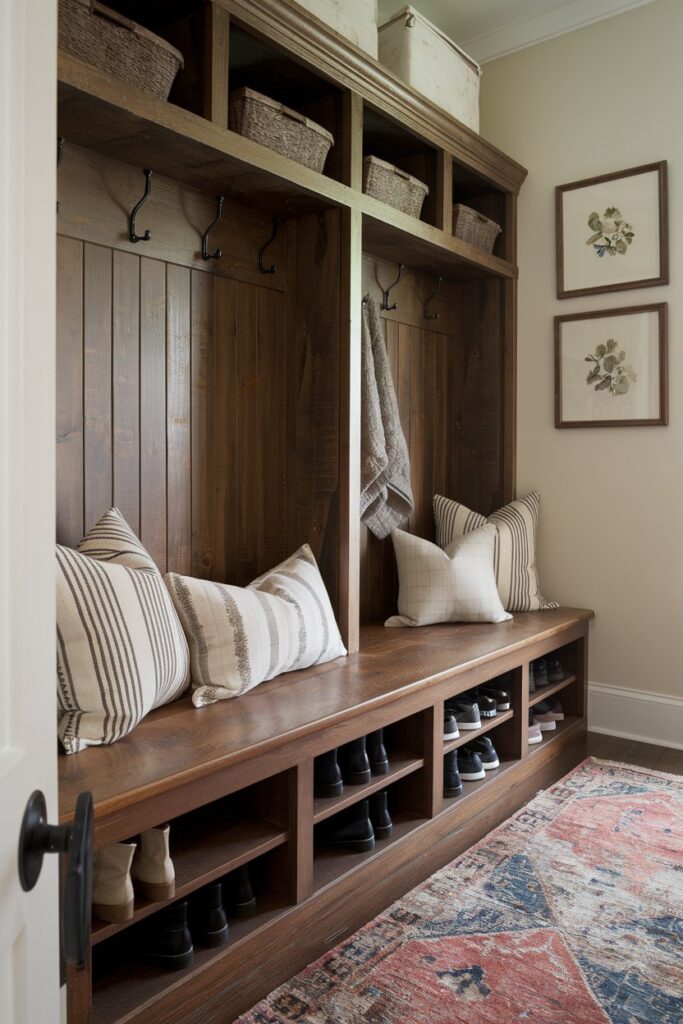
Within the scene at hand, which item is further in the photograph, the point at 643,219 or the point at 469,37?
the point at 469,37

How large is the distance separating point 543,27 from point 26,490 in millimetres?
3406

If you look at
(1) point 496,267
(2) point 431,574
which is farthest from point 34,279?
(1) point 496,267

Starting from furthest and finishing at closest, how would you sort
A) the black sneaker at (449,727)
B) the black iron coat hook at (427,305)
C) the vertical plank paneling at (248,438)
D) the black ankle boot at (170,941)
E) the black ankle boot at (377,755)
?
the black iron coat hook at (427,305)
the vertical plank paneling at (248,438)
the black sneaker at (449,727)
the black ankle boot at (377,755)
the black ankle boot at (170,941)

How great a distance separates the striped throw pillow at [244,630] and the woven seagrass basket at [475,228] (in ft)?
5.36

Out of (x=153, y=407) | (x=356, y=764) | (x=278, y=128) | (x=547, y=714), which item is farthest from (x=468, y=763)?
(x=278, y=128)

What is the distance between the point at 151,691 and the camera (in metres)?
1.70

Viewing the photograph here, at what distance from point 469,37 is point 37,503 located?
3.47m

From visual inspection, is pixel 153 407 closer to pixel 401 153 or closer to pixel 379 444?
pixel 379 444

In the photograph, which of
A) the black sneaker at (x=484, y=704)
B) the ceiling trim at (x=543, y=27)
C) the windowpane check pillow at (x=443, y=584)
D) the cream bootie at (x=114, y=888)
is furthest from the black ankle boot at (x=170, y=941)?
the ceiling trim at (x=543, y=27)

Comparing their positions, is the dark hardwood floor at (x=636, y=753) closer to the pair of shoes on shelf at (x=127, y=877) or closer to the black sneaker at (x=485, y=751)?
the black sneaker at (x=485, y=751)

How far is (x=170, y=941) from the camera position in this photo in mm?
1535

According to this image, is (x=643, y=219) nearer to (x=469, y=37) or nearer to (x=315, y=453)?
(x=469, y=37)

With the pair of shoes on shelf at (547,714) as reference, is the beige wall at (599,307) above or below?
above

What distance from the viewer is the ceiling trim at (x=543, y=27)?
3205mm
